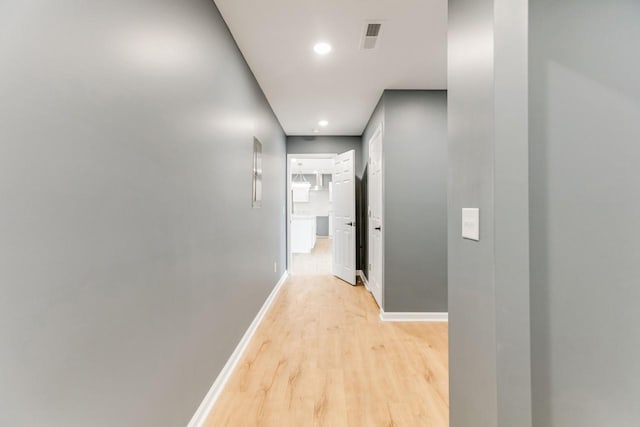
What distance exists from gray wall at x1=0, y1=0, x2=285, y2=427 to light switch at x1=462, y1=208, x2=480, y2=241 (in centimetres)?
129

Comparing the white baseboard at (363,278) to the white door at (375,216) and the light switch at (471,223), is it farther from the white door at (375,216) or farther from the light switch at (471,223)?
the light switch at (471,223)

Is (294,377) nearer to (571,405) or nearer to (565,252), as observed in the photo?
(571,405)

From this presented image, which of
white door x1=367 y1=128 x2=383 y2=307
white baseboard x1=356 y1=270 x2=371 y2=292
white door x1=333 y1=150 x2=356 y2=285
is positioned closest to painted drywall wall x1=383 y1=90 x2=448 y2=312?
white door x1=367 y1=128 x2=383 y2=307

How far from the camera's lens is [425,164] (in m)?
3.19

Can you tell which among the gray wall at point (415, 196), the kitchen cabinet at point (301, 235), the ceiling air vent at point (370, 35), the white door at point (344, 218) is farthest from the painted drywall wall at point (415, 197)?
the kitchen cabinet at point (301, 235)

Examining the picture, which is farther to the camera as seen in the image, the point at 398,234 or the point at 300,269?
the point at 300,269

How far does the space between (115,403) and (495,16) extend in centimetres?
182

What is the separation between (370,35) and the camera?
215 centimetres

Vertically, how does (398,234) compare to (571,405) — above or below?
above

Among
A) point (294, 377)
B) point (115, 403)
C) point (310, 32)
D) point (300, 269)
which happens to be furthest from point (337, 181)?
point (115, 403)

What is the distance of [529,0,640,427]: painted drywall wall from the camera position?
1.07m

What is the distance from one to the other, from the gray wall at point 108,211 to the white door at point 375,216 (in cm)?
210

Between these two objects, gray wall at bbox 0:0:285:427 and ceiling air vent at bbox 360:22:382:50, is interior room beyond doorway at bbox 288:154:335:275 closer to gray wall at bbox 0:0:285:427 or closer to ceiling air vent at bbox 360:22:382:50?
ceiling air vent at bbox 360:22:382:50

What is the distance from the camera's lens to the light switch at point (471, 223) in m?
1.14
